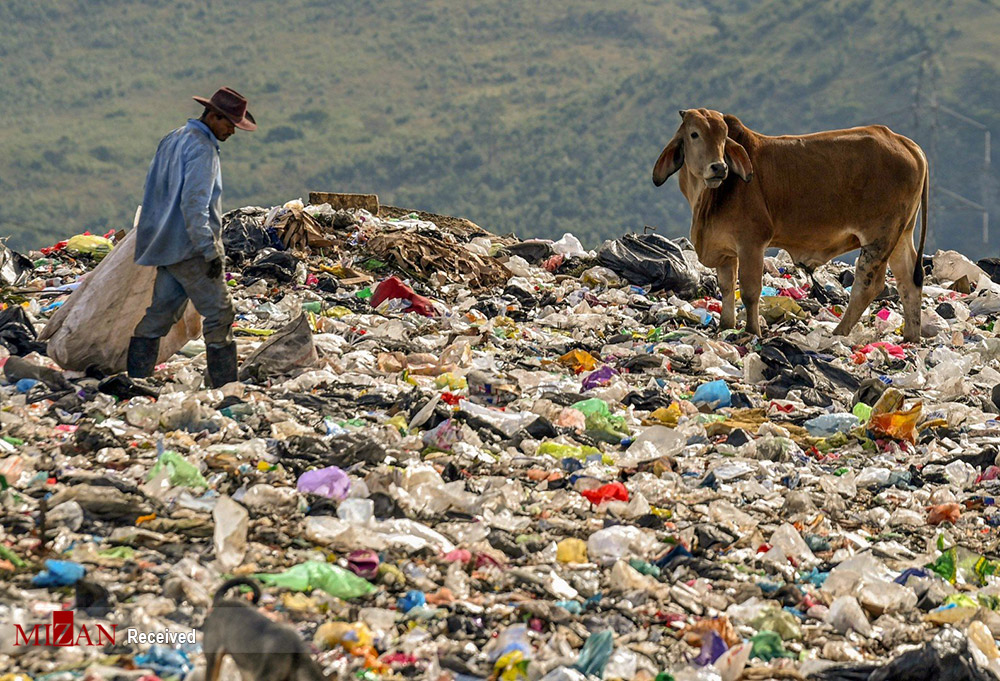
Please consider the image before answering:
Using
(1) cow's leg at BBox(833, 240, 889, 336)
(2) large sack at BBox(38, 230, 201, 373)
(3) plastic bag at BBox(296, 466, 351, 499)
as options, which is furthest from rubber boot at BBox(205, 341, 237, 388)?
(1) cow's leg at BBox(833, 240, 889, 336)

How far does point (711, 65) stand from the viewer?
273ft

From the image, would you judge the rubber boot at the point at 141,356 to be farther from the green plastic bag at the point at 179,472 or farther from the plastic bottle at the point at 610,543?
the plastic bottle at the point at 610,543

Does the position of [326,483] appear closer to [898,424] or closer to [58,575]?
[58,575]

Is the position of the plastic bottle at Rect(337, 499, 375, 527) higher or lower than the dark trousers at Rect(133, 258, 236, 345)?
lower

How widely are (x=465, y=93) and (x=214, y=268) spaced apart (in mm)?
83716

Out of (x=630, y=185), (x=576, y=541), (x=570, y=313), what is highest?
(x=576, y=541)

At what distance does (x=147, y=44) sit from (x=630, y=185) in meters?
41.3

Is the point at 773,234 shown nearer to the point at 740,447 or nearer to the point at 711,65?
the point at 740,447

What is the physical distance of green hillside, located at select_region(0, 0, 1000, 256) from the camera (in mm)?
65562

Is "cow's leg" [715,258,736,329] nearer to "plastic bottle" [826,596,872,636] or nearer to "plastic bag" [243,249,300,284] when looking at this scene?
"plastic bag" [243,249,300,284]

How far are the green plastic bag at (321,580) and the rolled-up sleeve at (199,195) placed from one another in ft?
8.59

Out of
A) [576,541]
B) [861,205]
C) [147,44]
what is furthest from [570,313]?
[147,44]

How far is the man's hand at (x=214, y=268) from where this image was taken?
21.2 ft

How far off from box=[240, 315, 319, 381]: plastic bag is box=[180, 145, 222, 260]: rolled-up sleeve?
1.01m
